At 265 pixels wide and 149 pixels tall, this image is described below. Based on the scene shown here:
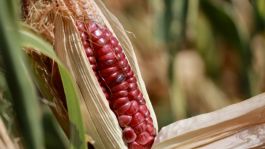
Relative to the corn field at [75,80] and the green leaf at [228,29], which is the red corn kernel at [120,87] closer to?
the corn field at [75,80]

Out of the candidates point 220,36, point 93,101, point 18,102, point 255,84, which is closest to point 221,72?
point 220,36

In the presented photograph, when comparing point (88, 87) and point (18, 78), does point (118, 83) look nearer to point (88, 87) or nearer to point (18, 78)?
point (88, 87)

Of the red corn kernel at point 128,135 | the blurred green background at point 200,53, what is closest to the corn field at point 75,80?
the red corn kernel at point 128,135

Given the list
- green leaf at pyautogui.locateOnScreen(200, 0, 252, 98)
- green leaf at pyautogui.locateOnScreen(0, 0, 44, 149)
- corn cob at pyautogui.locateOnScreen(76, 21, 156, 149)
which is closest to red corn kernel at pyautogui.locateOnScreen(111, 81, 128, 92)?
corn cob at pyautogui.locateOnScreen(76, 21, 156, 149)

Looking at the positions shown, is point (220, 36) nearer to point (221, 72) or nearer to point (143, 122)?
point (221, 72)

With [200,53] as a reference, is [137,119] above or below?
above

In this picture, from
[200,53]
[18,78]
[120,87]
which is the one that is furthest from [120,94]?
[200,53]

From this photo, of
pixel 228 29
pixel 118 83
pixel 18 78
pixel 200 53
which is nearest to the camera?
pixel 18 78
